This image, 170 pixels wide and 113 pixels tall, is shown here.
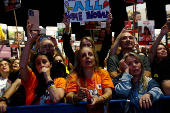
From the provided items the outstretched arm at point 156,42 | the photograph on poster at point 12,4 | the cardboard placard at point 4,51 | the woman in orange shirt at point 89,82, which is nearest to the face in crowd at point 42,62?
the woman in orange shirt at point 89,82

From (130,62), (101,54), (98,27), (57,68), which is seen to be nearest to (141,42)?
(98,27)

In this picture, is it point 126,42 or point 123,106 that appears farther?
point 126,42

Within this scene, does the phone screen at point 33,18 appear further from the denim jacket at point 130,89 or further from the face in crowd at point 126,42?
the face in crowd at point 126,42

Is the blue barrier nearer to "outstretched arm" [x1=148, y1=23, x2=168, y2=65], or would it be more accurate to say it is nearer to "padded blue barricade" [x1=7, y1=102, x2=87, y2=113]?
"padded blue barricade" [x1=7, y1=102, x2=87, y2=113]

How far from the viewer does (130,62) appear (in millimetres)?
2529

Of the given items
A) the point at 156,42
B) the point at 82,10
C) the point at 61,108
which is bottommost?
the point at 61,108

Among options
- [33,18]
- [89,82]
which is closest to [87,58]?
[89,82]

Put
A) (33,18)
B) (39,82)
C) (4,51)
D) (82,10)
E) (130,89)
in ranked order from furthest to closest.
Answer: (4,51)
(82,10)
(33,18)
(39,82)
(130,89)

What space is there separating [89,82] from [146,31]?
2.94m

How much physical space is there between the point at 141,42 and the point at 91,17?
1512mm

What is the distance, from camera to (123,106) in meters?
2.05

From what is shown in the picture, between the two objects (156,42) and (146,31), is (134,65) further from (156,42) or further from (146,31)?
(146,31)

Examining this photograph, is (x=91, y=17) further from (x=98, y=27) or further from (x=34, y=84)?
(x=34, y=84)

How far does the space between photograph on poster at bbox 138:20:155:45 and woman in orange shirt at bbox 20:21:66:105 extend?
286 centimetres
